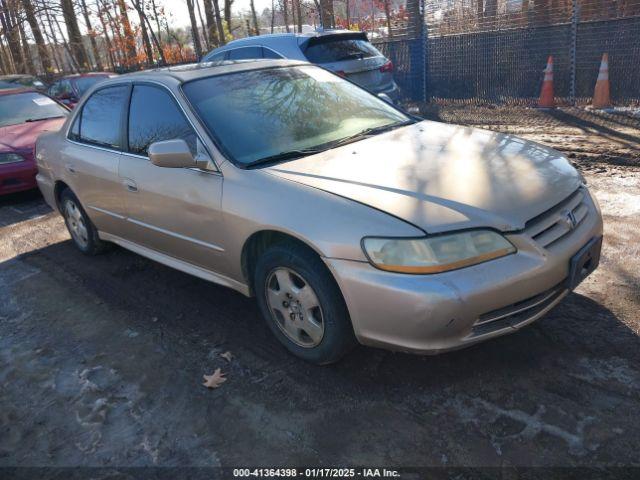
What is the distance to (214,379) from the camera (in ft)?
10.2

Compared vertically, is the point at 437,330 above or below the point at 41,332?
above

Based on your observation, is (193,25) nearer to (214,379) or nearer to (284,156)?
(284,156)

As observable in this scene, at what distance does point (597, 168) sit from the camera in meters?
6.02

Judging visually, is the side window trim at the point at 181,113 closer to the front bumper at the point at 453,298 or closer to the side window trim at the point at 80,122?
the side window trim at the point at 80,122

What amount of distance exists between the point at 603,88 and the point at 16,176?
29.6 feet

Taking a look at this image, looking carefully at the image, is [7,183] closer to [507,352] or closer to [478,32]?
[507,352]

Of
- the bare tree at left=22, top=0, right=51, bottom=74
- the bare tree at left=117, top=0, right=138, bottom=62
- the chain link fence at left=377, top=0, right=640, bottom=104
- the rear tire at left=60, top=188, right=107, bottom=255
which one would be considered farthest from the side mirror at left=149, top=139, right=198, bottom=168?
the bare tree at left=117, top=0, right=138, bottom=62

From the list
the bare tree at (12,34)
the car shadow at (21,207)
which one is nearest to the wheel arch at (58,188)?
the car shadow at (21,207)

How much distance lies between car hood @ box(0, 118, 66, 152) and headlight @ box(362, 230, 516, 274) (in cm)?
669

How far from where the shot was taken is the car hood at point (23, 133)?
7551 mm

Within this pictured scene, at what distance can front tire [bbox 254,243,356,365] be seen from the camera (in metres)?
2.82

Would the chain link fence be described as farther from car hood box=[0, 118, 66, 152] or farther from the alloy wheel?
the alloy wheel

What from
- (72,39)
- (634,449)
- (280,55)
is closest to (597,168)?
(634,449)

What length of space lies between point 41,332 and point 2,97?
21.6ft
